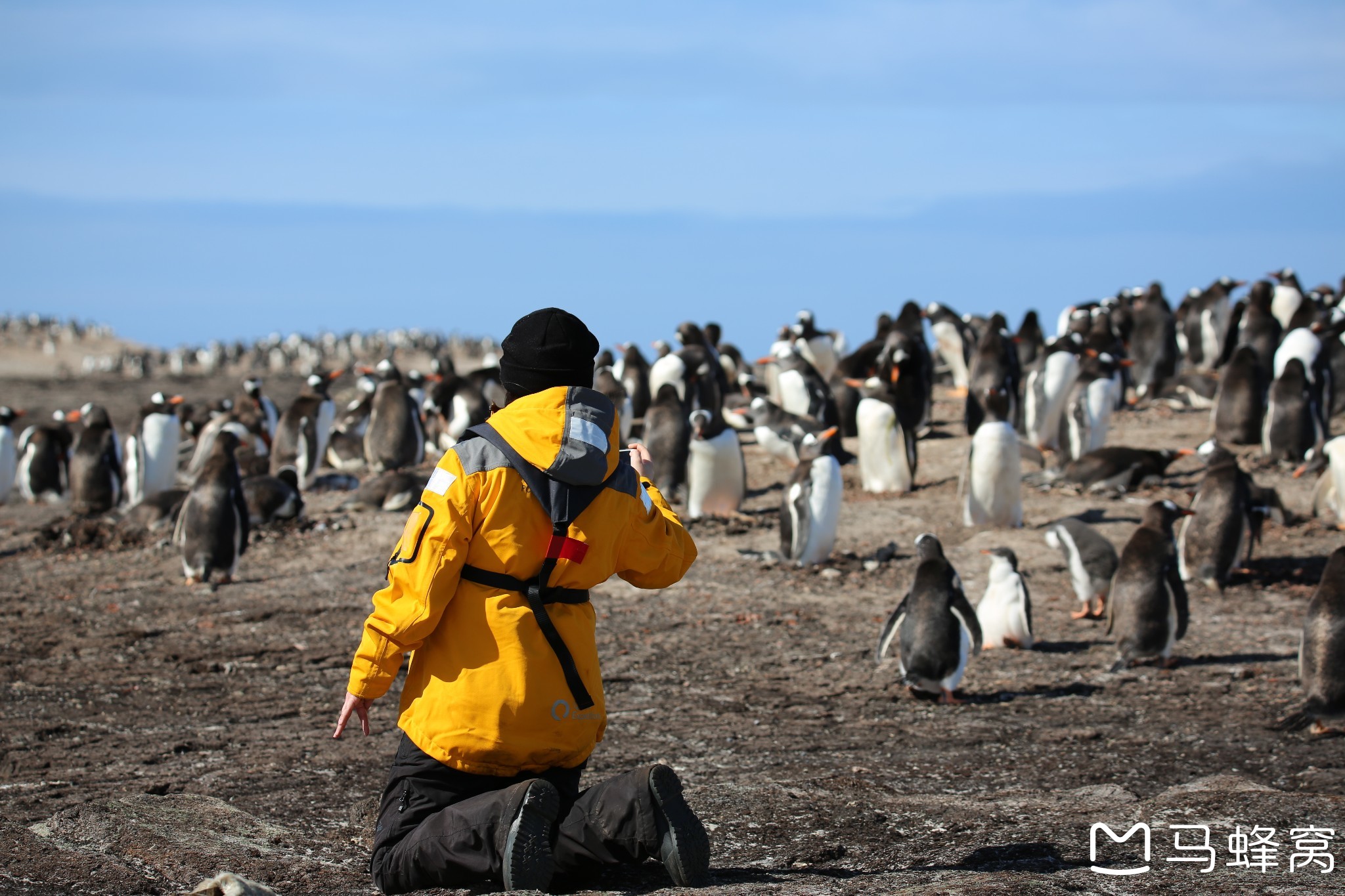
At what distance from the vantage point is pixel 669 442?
12648 millimetres

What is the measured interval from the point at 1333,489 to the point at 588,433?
9.90 m

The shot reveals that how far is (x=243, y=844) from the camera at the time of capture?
4145mm

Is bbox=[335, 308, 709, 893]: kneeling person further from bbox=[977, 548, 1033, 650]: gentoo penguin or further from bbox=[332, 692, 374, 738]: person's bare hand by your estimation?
bbox=[977, 548, 1033, 650]: gentoo penguin

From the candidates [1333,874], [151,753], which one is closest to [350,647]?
[151,753]

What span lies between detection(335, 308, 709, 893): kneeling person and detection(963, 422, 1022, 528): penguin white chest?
8107 mm

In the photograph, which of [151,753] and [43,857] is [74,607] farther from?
[43,857]

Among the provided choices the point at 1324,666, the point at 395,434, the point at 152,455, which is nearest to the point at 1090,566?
the point at 1324,666

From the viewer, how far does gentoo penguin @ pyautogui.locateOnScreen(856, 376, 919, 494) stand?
12586 mm

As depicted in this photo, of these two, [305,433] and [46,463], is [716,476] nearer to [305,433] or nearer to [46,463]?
[305,433]

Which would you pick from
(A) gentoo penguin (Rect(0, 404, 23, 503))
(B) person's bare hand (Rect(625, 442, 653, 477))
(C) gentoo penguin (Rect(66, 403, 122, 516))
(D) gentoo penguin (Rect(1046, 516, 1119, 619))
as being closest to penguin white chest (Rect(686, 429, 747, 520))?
(D) gentoo penguin (Rect(1046, 516, 1119, 619))

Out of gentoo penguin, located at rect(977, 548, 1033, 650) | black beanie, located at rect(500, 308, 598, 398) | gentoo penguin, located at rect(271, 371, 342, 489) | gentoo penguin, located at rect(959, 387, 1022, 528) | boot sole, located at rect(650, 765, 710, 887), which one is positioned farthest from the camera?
gentoo penguin, located at rect(271, 371, 342, 489)

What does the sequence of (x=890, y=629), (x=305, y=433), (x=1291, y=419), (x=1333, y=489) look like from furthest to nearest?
(x=305, y=433) → (x=1291, y=419) → (x=1333, y=489) → (x=890, y=629)

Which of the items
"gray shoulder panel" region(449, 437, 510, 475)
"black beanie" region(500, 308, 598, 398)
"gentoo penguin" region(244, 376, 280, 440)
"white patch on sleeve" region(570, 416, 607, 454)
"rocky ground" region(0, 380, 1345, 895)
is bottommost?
"rocky ground" region(0, 380, 1345, 895)

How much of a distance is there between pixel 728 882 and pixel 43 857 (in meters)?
2.09
